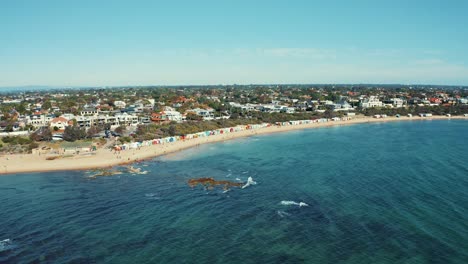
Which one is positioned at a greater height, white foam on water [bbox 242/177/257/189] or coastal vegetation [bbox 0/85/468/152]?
coastal vegetation [bbox 0/85/468/152]

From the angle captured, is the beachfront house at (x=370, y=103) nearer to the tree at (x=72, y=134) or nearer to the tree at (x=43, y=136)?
the tree at (x=72, y=134)

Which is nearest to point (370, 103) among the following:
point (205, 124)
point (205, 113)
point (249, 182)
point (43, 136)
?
point (205, 113)

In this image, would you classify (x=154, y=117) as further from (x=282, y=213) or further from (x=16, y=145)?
(x=282, y=213)

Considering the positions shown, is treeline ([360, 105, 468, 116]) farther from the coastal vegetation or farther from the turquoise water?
the turquoise water

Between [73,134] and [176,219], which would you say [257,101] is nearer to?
[73,134]

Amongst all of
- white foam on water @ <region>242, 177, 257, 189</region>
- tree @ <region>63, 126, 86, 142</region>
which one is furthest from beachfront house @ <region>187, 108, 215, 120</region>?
white foam on water @ <region>242, 177, 257, 189</region>

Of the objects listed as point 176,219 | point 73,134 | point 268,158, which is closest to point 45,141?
point 73,134

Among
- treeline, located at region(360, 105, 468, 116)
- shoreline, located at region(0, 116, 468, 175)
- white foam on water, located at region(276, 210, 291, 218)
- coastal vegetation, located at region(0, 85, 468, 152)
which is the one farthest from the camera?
treeline, located at region(360, 105, 468, 116)

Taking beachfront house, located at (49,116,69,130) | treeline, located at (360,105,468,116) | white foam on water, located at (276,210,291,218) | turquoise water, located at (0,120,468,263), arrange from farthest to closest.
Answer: treeline, located at (360,105,468,116) < beachfront house, located at (49,116,69,130) < white foam on water, located at (276,210,291,218) < turquoise water, located at (0,120,468,263)
